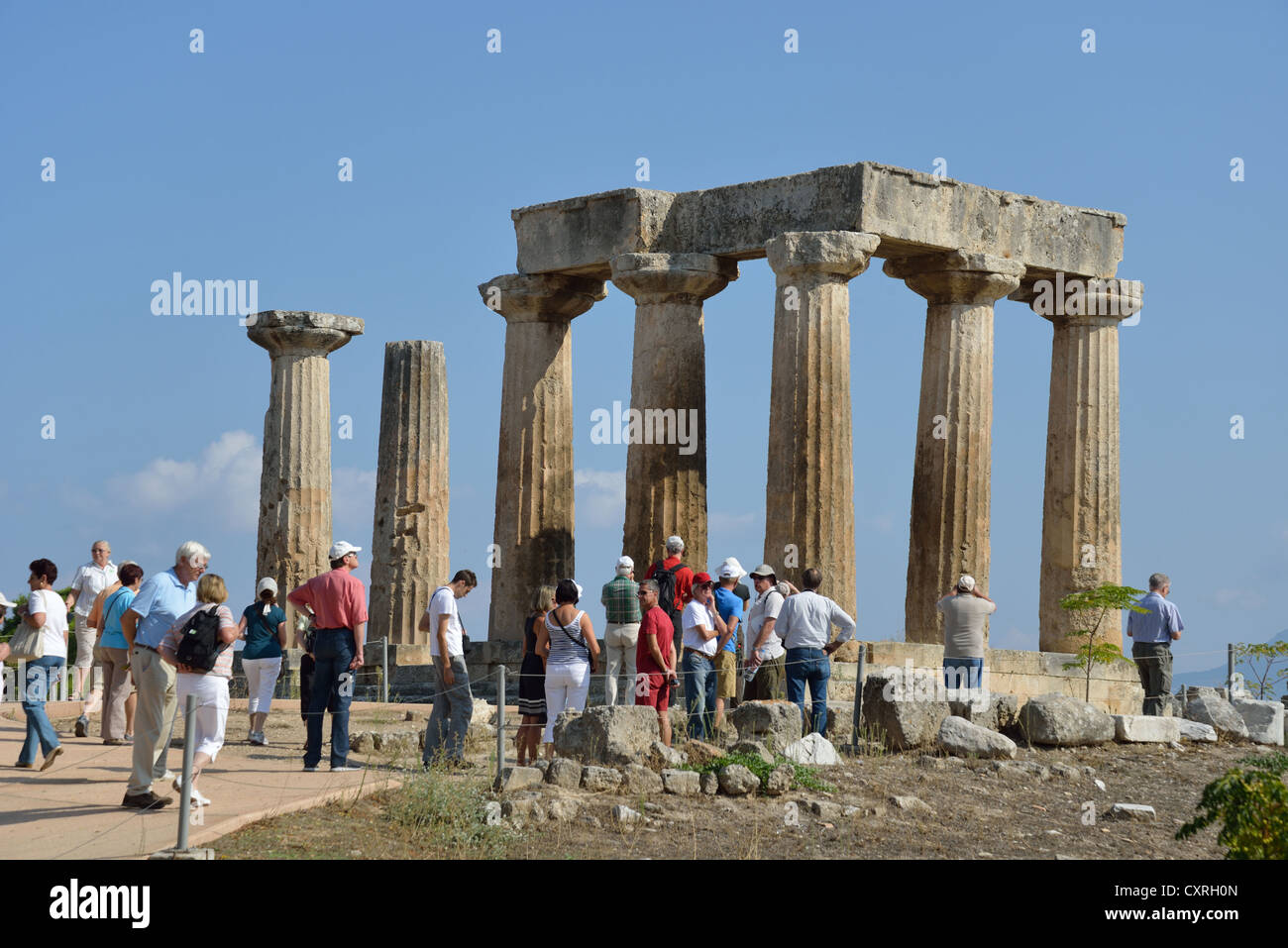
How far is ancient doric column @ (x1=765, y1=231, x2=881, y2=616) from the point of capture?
2395 cm

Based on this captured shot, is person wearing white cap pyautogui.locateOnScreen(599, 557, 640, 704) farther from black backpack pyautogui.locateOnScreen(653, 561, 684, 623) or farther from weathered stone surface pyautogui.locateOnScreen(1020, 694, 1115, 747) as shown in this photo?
weathered stone surface pyautogui.locateOnScreen(1020, 694, 1115, 747)

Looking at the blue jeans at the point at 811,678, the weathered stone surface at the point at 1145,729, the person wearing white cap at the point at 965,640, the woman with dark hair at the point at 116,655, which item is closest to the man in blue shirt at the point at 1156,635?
the weathered stone surface at the point at 1145,729

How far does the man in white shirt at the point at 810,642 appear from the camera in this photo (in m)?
19.1

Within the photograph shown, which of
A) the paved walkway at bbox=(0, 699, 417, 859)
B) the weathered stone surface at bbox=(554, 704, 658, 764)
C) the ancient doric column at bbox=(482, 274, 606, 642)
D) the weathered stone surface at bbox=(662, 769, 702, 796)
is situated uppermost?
the ancient doric column at bbox=(482, 274, 606, 642)

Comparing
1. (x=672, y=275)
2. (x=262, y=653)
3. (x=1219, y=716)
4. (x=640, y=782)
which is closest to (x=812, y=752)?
(x=640, y=782)

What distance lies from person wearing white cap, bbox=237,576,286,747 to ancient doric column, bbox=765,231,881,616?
23.7 feet

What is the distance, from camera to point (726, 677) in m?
20.0

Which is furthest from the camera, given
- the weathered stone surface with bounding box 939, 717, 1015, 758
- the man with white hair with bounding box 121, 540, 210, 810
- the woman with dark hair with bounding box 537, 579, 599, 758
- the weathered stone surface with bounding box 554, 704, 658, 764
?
the weathered stone surface with bounding box 939, 717, 1015, 758

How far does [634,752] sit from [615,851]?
9.45 ft

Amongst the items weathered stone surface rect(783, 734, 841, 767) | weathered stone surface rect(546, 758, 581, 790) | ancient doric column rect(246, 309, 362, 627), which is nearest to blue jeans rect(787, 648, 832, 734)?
weathered stone surface rect(783, 734, 841, 767)

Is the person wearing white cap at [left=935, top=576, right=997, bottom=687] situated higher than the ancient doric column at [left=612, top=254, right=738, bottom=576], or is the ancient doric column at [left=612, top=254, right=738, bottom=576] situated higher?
the ancient doric column at [left=612, top=254, right=738, bottom=576]

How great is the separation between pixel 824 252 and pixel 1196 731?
713cm
